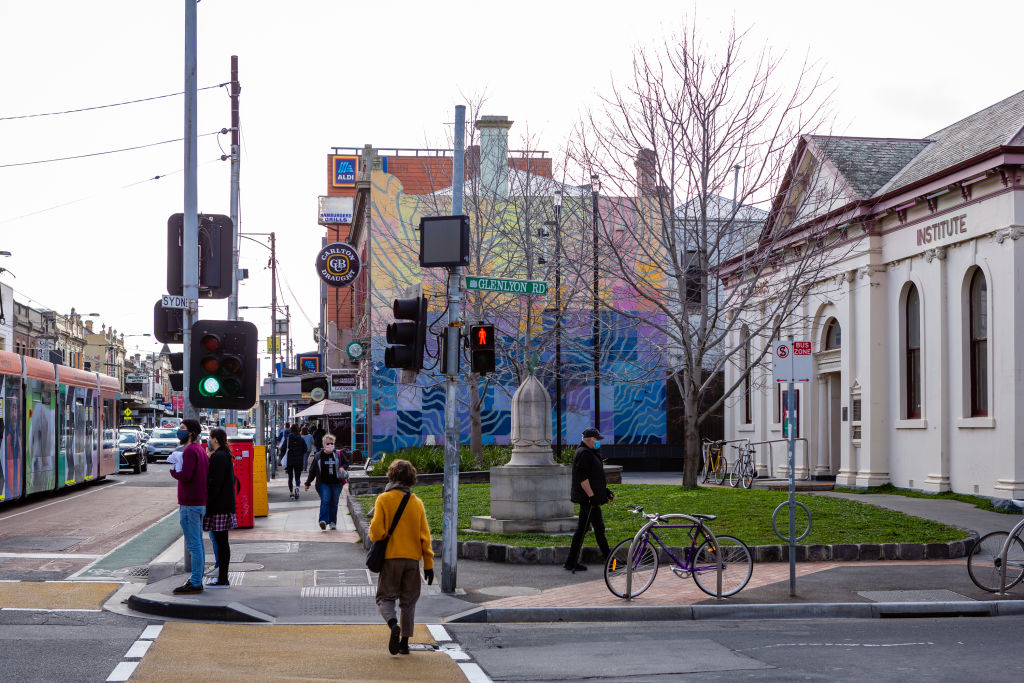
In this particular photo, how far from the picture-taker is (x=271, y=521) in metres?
22.3

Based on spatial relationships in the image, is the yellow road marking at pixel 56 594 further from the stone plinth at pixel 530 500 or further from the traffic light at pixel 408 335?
the stone plinth at pixel 530 500

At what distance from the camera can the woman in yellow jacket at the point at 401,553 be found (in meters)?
9.26

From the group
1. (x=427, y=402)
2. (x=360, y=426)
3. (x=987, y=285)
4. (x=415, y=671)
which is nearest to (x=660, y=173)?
(x=987, y=285)

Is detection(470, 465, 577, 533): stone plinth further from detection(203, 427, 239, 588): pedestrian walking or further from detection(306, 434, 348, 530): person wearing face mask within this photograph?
detection(203, 427, 239, 588): pedestrian walking

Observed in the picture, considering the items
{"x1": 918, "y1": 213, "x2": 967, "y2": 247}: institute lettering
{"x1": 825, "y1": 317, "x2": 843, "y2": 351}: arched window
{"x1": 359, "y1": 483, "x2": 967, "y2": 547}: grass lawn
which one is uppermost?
{"x1": 918, "y1": 213, "x2": 967, "y2": 247}: institute lettering

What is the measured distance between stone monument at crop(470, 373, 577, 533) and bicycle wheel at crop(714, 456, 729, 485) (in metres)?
14.3

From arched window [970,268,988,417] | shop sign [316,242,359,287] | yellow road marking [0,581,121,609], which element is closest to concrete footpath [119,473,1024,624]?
yellow road marking [0,581,121,609]

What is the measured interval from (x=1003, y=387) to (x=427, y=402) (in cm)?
2299

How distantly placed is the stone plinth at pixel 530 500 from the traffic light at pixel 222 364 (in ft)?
17.8

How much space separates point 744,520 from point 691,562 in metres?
5.44

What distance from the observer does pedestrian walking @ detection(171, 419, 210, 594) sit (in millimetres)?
12211

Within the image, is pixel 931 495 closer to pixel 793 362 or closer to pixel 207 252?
pixel 793 362

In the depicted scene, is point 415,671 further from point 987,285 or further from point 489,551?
point 987,285

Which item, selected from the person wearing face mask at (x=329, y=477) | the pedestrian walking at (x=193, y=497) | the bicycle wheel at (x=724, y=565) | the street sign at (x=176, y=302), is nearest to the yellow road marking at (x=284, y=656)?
the pedestrian walking at (x=193, y=497)
